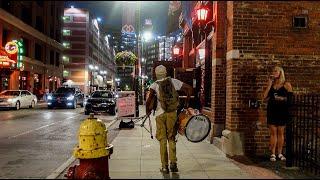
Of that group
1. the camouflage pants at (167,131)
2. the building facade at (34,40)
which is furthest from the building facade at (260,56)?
the building facade at (34,40)

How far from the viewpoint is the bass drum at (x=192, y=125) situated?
322 inches

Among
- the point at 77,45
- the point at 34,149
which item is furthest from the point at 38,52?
the point at 34,149

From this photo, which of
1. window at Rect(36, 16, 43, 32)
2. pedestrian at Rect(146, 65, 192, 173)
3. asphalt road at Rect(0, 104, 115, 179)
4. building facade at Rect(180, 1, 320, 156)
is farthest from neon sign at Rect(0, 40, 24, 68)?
pedestrian at Rect(146, 65, 192, 173)

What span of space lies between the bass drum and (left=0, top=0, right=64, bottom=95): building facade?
30874 mm

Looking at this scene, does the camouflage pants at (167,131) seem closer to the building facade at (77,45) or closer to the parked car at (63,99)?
the parked car at (63,99)

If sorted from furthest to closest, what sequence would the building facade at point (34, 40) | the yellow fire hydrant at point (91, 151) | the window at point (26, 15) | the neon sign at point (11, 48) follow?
the window at point (26, 15), the building facade at point (34, 40), the neon sign at point (11, 48), the yellow fire hydrant at point (91, 151)

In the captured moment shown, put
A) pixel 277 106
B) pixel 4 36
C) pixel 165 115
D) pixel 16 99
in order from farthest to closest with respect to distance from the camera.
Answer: pixel 4 36 → pixel 16 99 → pixel 277 106 → pixel 165 115

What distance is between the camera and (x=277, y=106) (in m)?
9.05

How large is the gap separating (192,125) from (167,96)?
0.76 meters

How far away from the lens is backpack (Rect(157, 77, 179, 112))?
7.96 meters

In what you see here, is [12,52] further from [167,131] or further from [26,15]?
[167,131]

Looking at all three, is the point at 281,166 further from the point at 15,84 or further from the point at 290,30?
the point at 15,84

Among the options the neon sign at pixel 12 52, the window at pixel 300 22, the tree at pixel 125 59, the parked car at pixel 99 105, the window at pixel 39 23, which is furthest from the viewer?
the window at pixel 39 23

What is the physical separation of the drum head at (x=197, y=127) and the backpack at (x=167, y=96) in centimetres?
47
